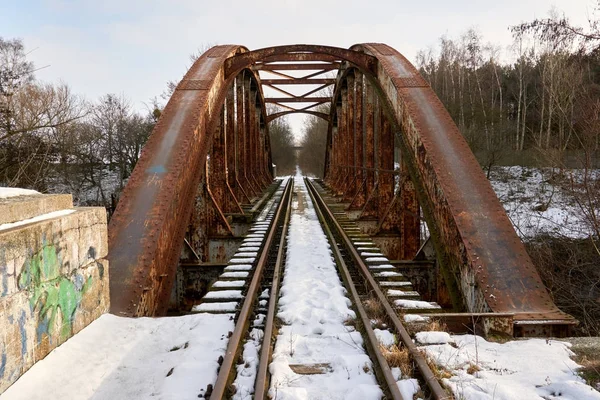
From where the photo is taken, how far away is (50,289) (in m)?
2.66

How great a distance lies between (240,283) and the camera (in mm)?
4746

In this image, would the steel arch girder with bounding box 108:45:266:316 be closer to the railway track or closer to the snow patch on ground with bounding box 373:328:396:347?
the railway track

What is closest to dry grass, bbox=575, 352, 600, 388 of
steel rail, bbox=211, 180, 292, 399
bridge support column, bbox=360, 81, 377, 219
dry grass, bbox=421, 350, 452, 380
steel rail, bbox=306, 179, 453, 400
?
dry grass, bbox=421, 350, 452, 380

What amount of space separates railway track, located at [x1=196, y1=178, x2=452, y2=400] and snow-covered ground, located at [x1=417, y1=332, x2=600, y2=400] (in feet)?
0.65

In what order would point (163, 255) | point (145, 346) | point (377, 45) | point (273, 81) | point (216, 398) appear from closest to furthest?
point (216, 398) → point (145, 346) → point (163, 255) → point (377, 45) → point (273, 81)

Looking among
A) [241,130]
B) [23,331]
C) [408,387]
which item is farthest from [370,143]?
[23,331]

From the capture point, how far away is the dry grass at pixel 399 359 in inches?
104

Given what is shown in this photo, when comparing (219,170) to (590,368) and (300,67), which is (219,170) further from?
(300,67)

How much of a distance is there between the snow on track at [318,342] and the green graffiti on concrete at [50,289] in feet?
4.71

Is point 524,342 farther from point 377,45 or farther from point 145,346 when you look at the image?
point 377,45

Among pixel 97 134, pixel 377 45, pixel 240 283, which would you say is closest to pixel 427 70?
pixel 97 134

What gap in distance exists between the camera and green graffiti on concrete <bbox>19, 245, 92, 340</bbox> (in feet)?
8.11

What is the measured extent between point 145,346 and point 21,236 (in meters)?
1.26

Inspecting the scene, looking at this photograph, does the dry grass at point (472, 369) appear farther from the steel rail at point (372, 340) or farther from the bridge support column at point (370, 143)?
the bridge support column at point (370, 143)
